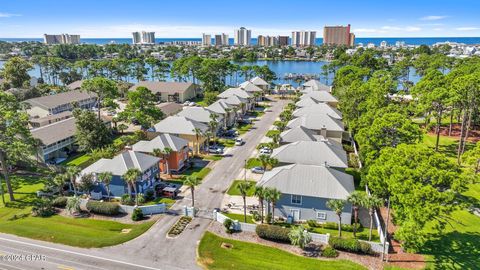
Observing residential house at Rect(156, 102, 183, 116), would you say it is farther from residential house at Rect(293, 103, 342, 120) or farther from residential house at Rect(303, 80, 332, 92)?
residential house at Rect(303, 80, 332, 92)

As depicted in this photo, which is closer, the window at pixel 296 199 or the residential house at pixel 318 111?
the window at pixel 296 199

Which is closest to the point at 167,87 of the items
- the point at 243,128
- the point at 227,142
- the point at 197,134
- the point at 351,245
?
the point at 243,128

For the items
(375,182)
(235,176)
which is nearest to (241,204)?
(235,176)

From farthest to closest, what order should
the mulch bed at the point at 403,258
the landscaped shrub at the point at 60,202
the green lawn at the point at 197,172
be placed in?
the green lawn at the point at 197,172 < the landscaped shrub at the point at 60,202 < the mulch bed at the point at 403,258

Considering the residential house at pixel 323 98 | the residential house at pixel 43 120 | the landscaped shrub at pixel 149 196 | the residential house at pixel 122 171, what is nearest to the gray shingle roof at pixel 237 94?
the residential house at pixel 323 98

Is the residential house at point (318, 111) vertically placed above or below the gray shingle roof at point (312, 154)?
above

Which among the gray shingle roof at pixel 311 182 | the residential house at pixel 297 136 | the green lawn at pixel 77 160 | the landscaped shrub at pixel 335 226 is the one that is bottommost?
the landscaped shrub at pixel 335 226

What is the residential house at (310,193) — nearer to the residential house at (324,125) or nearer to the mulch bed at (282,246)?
the mulch bed at (282,246)

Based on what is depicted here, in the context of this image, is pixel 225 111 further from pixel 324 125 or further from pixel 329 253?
pixel 329 253
